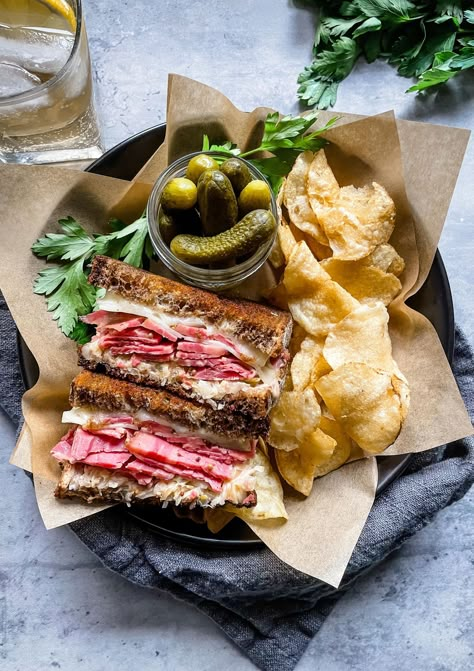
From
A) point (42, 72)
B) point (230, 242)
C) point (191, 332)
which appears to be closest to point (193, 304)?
point (191, 332)

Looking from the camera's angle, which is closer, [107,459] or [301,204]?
[107,459]

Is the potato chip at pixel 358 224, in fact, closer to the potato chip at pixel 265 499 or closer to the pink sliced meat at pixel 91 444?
the potato chip at pixel 265 499

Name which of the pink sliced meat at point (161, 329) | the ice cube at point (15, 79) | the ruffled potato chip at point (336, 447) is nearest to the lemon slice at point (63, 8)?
the ice cube at point (15, 79)

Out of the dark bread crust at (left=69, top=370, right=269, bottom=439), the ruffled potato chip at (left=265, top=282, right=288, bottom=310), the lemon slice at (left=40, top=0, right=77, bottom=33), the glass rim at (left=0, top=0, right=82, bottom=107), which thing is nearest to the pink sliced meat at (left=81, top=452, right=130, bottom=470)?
the dark bread crust at (left=69, top=370, right=269, bottom=439)

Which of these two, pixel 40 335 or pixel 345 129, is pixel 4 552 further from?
pixel 345 129

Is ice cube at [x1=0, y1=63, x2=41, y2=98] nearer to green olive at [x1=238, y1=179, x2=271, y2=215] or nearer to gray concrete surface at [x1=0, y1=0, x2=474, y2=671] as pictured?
green olive at [x1=238, y1=179, x2=271, y2=215]

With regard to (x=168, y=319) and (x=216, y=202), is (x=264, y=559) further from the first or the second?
(x=216, y=202)

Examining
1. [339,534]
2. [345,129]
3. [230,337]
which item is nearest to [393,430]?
[339,534]
